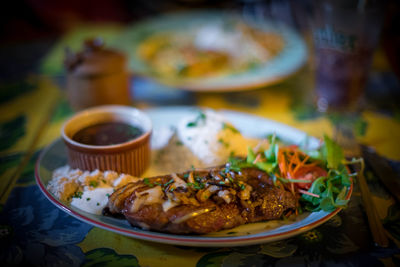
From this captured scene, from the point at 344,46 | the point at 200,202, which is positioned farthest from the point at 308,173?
the point at 344,46

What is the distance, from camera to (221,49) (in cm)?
402

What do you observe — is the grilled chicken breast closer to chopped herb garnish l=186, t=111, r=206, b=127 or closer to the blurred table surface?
the blurred table surface

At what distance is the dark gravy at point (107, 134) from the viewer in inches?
83.7

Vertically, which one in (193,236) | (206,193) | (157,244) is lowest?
(157,244)

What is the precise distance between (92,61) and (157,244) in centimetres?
163

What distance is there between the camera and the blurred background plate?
3.14m

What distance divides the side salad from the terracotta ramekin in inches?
24.1

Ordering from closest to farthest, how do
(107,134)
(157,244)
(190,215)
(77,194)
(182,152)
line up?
(190,215), (157,244), (77,194), (107,134), (182,152)

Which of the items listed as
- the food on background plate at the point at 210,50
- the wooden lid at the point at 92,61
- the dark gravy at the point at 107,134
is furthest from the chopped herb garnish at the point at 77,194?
the food on background plate at the point at 210,50

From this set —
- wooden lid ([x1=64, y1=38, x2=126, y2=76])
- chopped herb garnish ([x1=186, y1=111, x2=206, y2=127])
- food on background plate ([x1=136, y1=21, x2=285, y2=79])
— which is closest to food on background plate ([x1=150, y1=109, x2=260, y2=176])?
chopped herb garnish ([x1=186, y1=111, x2=206, y2=127])

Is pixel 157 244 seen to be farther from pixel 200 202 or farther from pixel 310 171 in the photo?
pixel 310 171

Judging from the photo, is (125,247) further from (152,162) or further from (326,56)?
(326,56)

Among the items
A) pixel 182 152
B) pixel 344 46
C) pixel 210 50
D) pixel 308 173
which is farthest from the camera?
pixel 210 50

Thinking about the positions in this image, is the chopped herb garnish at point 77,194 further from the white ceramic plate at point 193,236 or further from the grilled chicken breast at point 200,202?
the grilled chicken breast at point 200,202
